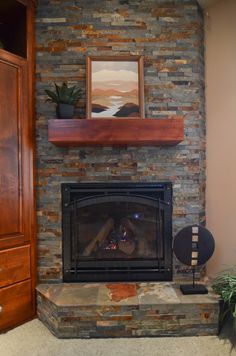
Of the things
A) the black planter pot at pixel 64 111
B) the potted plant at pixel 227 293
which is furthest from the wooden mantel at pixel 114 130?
the potted plant at pixel 227 293

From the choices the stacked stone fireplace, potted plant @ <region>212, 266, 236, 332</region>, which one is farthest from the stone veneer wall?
potted plant @ <region>212, 266, 236, 332</region>

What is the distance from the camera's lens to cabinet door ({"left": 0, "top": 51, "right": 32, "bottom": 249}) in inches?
75.2

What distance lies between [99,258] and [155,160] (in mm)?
947

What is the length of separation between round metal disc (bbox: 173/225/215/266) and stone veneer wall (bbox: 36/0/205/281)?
0.69ft

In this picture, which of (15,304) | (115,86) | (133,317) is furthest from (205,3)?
(15,304)

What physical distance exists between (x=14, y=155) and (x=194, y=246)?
4.95ft

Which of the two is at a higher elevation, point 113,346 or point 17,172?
point 17,172

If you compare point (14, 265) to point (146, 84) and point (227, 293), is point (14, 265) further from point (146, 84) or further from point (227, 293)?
point (146, 84)

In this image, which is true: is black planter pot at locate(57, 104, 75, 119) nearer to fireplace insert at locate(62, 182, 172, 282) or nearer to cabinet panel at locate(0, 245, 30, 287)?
fireplace insert at locate(62, 182, 172, 282)

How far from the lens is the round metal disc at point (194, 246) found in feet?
6.41

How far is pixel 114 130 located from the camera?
6.42ft

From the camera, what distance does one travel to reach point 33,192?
210 centimetres

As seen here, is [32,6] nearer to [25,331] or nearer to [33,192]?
[33,192]

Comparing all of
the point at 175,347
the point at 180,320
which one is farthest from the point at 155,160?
the point at 175,347
